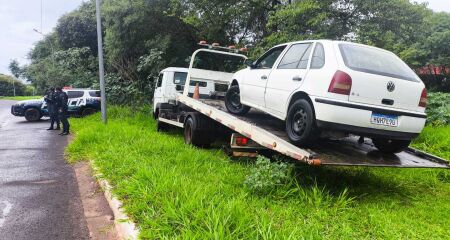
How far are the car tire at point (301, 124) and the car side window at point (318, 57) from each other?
0.47 m

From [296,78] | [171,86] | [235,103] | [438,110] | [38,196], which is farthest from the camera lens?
[171,86]

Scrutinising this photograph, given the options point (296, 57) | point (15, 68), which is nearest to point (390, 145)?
point (296, 57)

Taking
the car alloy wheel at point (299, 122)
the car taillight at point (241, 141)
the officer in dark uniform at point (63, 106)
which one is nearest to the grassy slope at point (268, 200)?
the car taillight at point (241, 141)

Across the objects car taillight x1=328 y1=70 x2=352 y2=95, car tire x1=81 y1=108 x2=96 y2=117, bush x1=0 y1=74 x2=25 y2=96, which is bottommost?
bush x1=0 y1=74 x2=25 y2=96

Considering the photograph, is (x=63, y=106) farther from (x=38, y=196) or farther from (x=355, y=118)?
(x=355, y=118)

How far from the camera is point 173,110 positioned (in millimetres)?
9672

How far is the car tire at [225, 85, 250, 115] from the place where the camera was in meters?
6.45

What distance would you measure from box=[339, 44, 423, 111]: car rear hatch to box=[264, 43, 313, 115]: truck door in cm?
55

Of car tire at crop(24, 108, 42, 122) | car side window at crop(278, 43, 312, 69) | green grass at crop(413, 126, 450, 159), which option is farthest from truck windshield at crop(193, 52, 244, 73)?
car tire at crop(24, 108, 42, 122)

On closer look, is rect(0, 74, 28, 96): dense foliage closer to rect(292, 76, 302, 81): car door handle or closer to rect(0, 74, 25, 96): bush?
rect(0, 74, 25, 96): bush

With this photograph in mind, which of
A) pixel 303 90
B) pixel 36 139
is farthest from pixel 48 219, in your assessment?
pixel 36 139

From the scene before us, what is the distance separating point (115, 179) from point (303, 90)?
114 inches

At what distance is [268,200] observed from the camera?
4414mm

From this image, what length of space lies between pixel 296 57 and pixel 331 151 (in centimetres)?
138
